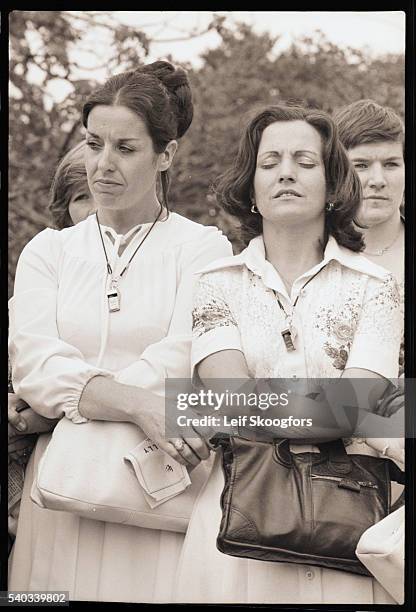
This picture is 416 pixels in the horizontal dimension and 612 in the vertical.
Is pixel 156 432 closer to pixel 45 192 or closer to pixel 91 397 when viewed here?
pixel 91 397

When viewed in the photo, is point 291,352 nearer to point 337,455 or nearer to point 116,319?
point 337,455

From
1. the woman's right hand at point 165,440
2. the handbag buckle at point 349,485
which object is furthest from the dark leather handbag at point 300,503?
the woman's right hand at point 165,440

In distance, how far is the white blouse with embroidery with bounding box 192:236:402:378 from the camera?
386 cm

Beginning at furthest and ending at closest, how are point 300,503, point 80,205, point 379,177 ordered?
point 80,205 → point 379,177 → point 300,503

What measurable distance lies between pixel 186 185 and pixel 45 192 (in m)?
0.52

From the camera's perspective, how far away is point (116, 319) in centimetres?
396

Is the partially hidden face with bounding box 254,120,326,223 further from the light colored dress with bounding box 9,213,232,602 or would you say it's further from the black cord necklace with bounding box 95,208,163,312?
the black cord necklace with bounding box 95,208,163,312

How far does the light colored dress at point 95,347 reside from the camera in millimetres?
3947

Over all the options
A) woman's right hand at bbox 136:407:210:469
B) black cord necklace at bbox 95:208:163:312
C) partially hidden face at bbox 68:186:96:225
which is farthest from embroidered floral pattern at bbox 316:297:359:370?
partially hidden face at bbox 68:186:96:225

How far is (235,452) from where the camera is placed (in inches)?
151

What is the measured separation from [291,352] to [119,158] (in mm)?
916

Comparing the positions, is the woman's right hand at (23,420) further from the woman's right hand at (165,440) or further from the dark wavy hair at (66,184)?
the dark wavy hair at (66,184)

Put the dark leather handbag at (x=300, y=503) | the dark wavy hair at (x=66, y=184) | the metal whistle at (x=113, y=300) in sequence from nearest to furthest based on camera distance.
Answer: the dark leather handbag at (x=300, y=503) < the metal whistle at (x=113, y=300) < the dark wavy hair at (x=66, y=184)
